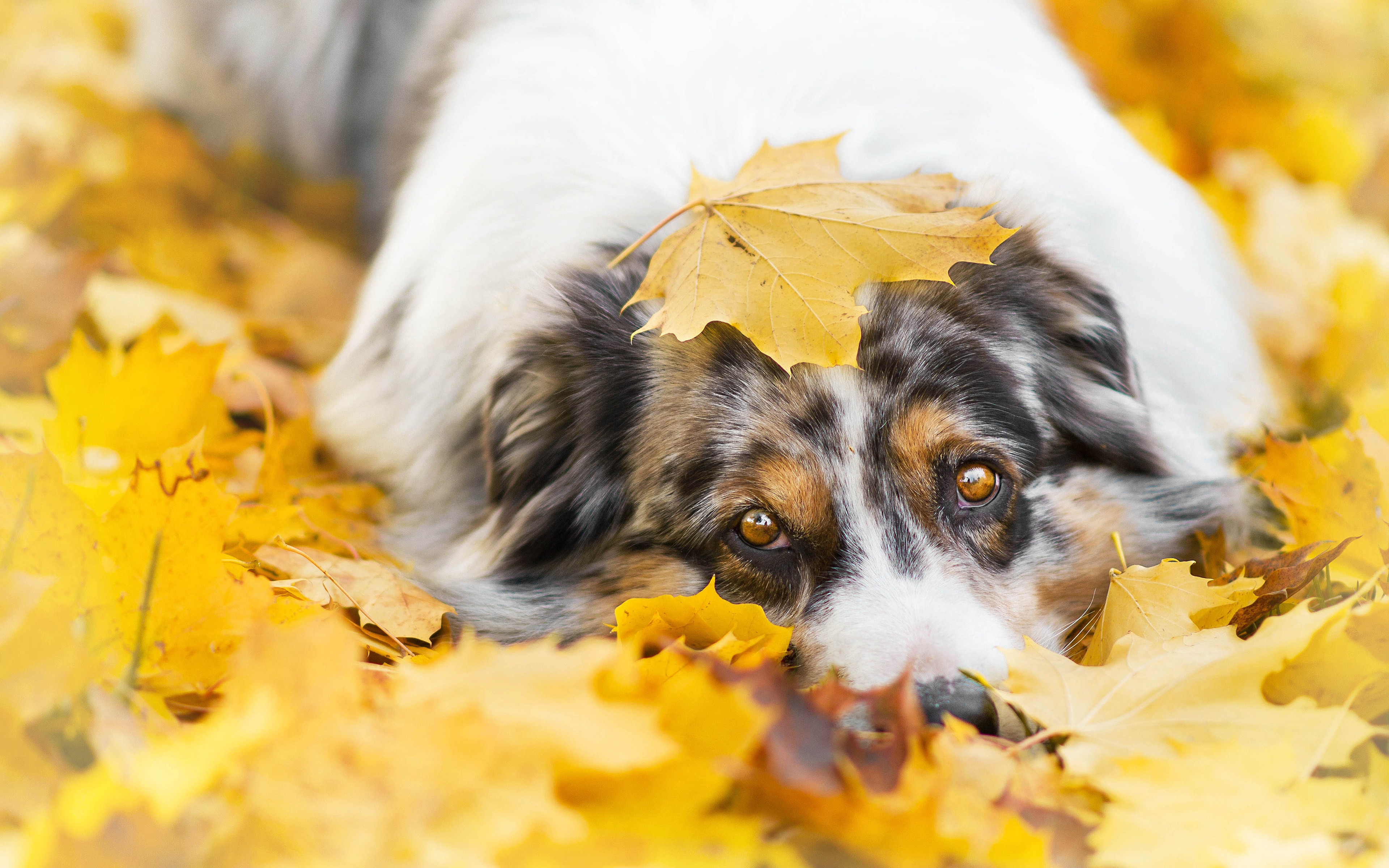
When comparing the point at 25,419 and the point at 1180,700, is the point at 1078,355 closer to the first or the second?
the point at 1180,700

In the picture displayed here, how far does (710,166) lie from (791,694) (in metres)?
1.39

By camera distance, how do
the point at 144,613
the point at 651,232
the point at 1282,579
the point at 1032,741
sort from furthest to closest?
the point at 651,232 < the point at 1282,579 < the point at 144,613 < the point at 1032,741

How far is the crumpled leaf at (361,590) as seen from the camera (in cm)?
212

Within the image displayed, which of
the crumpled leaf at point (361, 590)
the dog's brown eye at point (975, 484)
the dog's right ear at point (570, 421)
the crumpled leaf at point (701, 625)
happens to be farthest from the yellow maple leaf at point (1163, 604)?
the crumpled leaf at point (361, 590)

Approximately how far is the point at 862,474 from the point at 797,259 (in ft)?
1.43

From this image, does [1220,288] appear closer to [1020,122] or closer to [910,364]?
[1020,122]

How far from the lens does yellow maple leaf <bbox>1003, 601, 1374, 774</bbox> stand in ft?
5.21

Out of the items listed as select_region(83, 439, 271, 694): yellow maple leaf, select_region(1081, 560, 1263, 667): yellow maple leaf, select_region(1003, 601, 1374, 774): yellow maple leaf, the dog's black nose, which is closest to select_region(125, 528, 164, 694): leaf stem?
select_region(83, 439, 271, 694): yellow maple leaf

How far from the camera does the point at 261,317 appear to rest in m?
3.57

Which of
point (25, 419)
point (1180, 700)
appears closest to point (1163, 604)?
point (1180, 700)

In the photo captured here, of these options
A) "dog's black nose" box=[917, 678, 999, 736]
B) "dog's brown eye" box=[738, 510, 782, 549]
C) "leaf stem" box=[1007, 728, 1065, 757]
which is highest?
"leaf stem" box=[1007, 728, 1065, 757]

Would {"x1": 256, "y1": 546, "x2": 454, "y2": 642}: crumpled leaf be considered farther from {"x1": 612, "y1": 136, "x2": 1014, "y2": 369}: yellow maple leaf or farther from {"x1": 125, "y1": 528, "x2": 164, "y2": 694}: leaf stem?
{"x1": 612, "y1": 136, "x2": 1014, "y2": 369}: yellow maple leaf

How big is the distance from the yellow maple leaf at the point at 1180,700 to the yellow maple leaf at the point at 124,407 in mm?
1795

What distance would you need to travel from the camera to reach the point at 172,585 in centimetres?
183
